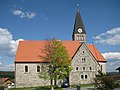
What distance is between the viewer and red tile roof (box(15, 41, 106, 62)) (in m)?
60.8

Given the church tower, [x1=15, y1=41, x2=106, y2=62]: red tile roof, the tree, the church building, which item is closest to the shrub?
the tree

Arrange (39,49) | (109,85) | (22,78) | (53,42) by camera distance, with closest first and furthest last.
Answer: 1. (109,85)
2. (53,42)
3. (22,78)
4. (39,49)

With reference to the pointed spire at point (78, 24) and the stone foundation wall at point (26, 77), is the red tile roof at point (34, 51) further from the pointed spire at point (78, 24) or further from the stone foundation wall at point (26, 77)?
the pointed spire at point (78, 24)

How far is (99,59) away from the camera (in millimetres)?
65312

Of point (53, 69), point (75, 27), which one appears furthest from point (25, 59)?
point (75, 27)

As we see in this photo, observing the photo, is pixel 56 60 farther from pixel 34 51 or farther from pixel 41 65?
pixel 34 51

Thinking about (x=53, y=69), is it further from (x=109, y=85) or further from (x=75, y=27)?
(x=75, y=27)

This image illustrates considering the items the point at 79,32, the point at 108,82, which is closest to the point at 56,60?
the point at 108,82

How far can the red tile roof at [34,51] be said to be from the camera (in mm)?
60750

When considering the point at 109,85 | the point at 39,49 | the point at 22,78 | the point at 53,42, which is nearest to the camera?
the point at 109,85

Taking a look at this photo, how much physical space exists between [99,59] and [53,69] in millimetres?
20757

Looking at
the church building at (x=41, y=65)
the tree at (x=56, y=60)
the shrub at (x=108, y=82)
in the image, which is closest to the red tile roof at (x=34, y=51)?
the church building at (x=41, y=65)

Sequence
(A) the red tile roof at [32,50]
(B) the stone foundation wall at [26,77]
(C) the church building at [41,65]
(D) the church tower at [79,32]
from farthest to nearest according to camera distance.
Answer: (D) the church tower at [79,32]
(A) the red tile roof at [32,50]
(C) the church building at [41,65]
(B) the stone foundation wall at [26,77]

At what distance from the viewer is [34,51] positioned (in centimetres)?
6325
